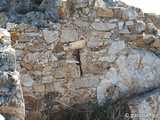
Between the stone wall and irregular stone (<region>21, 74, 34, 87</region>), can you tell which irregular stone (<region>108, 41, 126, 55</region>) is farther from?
irregular stone (<region>21, 74, 34, 87</region>)

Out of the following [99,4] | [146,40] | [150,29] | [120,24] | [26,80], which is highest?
[99,4]

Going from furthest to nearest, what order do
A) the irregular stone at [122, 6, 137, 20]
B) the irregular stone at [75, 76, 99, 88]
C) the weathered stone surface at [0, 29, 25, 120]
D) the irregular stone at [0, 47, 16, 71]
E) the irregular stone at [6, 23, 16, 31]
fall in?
the irregular stone at [122, 6, 137, 20], the irregular stone at [75, 76, 99, 88], the irregular stone at [6, 23, 16, 31], the irregular stone at [0, 47, 16, 71], the weathered stone surface at [0, 29, 25, 120]

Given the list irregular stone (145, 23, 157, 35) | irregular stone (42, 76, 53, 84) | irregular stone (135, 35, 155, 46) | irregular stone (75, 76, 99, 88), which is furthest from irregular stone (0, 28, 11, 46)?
irregular stone (145, 23, 157, 35)

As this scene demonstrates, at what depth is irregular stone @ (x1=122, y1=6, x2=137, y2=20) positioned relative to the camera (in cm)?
429

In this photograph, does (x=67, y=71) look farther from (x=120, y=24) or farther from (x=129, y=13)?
(x=129, y=13)

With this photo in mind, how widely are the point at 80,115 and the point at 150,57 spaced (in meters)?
1.34

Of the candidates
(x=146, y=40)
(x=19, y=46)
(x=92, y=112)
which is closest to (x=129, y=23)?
(x=146, y=40)

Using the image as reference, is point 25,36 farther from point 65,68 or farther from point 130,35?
point 130,35

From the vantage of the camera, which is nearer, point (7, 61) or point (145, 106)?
point (7, 61)

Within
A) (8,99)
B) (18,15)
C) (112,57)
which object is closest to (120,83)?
(112,57)

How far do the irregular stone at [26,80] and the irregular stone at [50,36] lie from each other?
56cm

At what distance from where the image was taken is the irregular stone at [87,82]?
13.7 feet

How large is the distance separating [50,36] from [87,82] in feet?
2.74

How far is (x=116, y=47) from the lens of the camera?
14.0 ft
